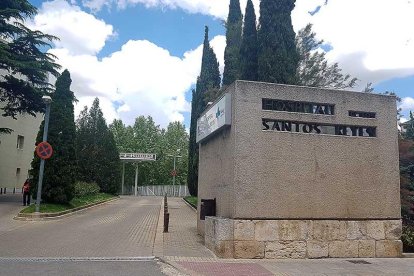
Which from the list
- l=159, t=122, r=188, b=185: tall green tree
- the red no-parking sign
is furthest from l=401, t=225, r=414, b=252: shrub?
l=159, t=122, r=188, b=185: tall green tree

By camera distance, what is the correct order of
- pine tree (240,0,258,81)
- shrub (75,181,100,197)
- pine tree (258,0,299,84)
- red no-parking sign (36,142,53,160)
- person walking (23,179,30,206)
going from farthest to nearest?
shrub (75,181,100,197), pine tree (240,0,258,81), person walking (23,179,30,206), pine tree (258,0,299,84), red no-parking sign (36,142,53,160)

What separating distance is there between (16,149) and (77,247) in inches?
1231

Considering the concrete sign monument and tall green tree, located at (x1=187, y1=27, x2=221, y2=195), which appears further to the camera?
tall green tree, located at (x1=187, y1=27, x2=221, y2=195)

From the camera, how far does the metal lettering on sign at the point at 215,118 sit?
11078mm

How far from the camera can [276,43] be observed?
19969mm

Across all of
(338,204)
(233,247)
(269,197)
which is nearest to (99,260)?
(233,247)

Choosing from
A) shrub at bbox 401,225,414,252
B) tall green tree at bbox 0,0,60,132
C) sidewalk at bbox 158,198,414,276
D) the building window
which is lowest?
sidewalk at bbox 158,198,414,276

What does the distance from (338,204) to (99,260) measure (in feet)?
20.2

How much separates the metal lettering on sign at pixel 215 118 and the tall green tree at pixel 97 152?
24.6m

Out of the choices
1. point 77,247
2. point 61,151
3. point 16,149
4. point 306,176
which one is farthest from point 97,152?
point 306,176

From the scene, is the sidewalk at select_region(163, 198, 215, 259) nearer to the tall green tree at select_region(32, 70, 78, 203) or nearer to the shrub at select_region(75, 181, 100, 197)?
the tall green tree at select_region(32, 70, 78, 203)

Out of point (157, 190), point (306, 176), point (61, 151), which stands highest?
point (61, 151)

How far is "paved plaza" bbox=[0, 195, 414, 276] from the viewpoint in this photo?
337 inches

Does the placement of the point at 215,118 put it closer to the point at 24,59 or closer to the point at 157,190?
the point at 24,59
